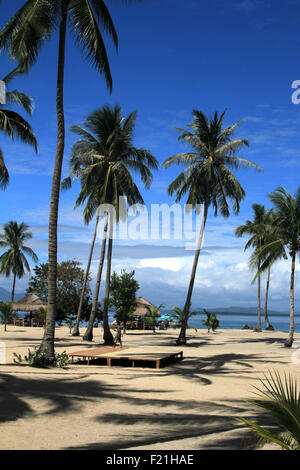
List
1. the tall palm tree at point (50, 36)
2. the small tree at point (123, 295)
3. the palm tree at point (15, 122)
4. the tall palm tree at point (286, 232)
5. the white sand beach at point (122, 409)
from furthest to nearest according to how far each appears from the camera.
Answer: the small tree at point (123, 295), the tall palm tree at point (286, 232), the palm tree at point (15, 122), the tall palm tree at point (50, 36), the white sand beach at point (122, 409)

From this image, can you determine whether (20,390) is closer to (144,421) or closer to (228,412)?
(144,421)

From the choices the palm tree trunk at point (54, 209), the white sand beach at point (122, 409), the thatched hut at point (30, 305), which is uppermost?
the palm tree trunk at point (54, 209)

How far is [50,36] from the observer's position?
46.2 ft

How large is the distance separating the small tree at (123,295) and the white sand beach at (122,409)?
69.9ft

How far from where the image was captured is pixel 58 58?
46.4ft

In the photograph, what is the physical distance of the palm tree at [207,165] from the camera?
973 inches

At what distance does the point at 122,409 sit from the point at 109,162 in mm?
16536

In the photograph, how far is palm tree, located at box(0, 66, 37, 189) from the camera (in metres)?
18.7

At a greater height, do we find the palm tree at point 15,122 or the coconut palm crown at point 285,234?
the palm tree at point 15,122

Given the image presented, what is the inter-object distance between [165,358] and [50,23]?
1240 cm

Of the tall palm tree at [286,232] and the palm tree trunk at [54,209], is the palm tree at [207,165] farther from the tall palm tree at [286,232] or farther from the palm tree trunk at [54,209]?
the palm tree trunk at [54,209]

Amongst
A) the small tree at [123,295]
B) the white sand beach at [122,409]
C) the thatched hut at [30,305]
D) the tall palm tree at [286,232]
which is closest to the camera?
the white sand beach at [122,409]

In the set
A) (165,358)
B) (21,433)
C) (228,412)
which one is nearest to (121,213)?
(165,358)

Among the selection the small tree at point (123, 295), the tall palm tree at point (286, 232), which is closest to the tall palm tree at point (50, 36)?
the tall palm tree at point (286, 232)
